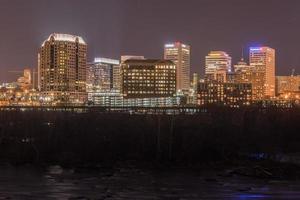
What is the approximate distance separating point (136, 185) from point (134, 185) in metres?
0.14

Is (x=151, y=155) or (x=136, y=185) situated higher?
(x=151, y=155)

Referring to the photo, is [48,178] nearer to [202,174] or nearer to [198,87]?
[202,174]

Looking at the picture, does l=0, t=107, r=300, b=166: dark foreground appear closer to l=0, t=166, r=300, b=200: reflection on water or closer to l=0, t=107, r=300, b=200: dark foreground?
l=0, t=107, r=300, b=200: dark foreground

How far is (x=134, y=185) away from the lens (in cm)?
4303

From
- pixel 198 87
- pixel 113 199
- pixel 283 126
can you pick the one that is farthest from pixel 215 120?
pixel 198 87

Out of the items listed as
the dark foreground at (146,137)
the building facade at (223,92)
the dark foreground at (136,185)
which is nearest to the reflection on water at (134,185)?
the dark foreground at (136,185)

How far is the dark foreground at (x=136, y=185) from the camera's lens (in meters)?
38.1

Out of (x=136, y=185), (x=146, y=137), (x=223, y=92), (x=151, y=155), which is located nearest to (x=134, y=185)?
(x=136, y=185)

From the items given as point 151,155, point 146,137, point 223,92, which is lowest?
point 151,155

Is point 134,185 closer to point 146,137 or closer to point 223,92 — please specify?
point 146,137

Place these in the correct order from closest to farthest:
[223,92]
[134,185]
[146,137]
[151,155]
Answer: [134,185], [151,155], [146,137], [223,92]

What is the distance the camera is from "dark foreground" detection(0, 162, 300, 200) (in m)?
38.1

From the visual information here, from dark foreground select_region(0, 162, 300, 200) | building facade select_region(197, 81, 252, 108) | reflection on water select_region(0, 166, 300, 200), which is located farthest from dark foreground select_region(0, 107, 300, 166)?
building facade select_region(197, 81, 252, 108)

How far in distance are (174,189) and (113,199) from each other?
612cm
